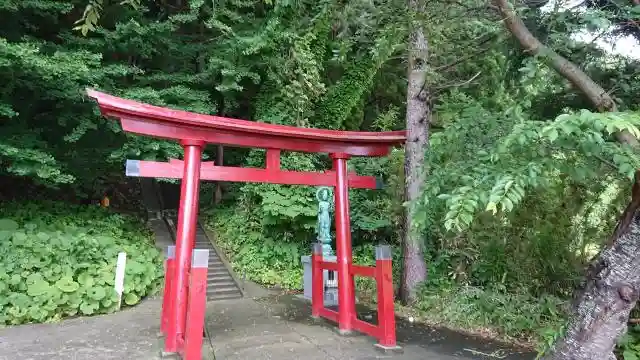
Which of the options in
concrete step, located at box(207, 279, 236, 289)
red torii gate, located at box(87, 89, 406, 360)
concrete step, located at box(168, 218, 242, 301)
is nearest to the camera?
red torii gate, located at box(87, 89, 406, 360)

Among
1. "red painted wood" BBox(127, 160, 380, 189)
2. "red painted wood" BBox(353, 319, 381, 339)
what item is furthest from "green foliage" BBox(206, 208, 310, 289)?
"red painted wood" BBox(127, 160, 380, 189)

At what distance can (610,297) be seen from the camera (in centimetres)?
387

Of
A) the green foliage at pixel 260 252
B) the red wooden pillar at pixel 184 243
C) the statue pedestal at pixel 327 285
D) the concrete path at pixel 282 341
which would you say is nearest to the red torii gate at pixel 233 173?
the red wooden pillar at pixel 184 243

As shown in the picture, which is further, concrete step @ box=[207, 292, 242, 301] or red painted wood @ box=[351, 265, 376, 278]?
concrete step @ box=[207, 292, 242, 301]

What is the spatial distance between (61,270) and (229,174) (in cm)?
401

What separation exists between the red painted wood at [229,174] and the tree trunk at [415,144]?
66.0 inches

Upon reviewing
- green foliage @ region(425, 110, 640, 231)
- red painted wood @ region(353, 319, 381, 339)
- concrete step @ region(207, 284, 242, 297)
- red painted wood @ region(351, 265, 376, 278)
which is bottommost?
red painted wood @ region(353, 319, 381, 339)

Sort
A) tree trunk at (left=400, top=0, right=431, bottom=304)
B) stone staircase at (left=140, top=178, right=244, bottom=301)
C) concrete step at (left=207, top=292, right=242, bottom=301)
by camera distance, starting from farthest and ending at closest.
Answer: stone staircase at (left=140, top=178, right=244, bottom=301) < concrete step at (left=207, top=292, right=242, bottom=301) < tree trunk at (left=400, top=0, right=431, bottom=304)

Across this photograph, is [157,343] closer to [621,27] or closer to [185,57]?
[621,27]

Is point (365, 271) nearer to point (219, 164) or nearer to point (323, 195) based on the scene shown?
point (323, 195)

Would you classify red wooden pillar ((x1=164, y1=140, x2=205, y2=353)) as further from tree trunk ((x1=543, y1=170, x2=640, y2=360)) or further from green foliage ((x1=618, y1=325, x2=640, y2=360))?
green foliage ((x1=618, y1=325, x2=640, y2=360))

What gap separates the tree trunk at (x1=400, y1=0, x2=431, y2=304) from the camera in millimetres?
7715

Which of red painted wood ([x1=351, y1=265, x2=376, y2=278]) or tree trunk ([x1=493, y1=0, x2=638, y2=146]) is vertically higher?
tree trunk ([x1=493, y1=0, x2=638, y2=146])

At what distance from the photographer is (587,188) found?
6438 millimetres
